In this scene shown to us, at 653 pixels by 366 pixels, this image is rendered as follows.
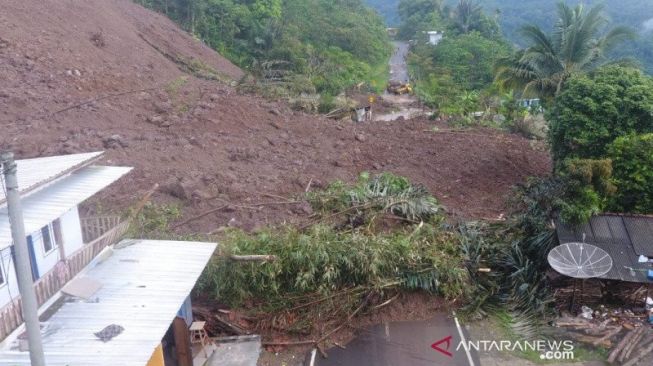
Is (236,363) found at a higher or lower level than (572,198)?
lower

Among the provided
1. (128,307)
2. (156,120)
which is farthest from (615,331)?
(156,120)

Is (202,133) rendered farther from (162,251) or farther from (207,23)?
(207,23)

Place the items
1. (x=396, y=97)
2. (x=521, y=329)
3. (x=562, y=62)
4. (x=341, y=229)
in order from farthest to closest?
1. (x=396, y=97)
2. (x=562, y=62)
3. (x=341, y=229)
4. (x=521, y=329)

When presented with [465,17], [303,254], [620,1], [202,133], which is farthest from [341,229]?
[620,1]

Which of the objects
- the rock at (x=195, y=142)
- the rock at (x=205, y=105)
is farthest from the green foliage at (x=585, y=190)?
the rock at (x=205, y=105)

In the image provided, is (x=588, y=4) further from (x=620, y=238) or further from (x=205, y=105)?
(x=620, y=238)

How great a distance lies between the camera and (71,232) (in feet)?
28.5

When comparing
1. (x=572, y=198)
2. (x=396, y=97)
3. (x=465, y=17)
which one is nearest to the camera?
(x=572, y=198)

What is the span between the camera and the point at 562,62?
Answer: 58.3 feet

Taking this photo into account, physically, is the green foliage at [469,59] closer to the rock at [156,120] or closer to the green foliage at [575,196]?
the rock at [156,120]

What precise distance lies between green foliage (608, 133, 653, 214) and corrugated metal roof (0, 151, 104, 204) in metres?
10.6

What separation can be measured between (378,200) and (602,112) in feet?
19.0

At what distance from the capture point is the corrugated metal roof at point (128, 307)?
265 inches

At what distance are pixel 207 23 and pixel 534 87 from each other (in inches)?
897
